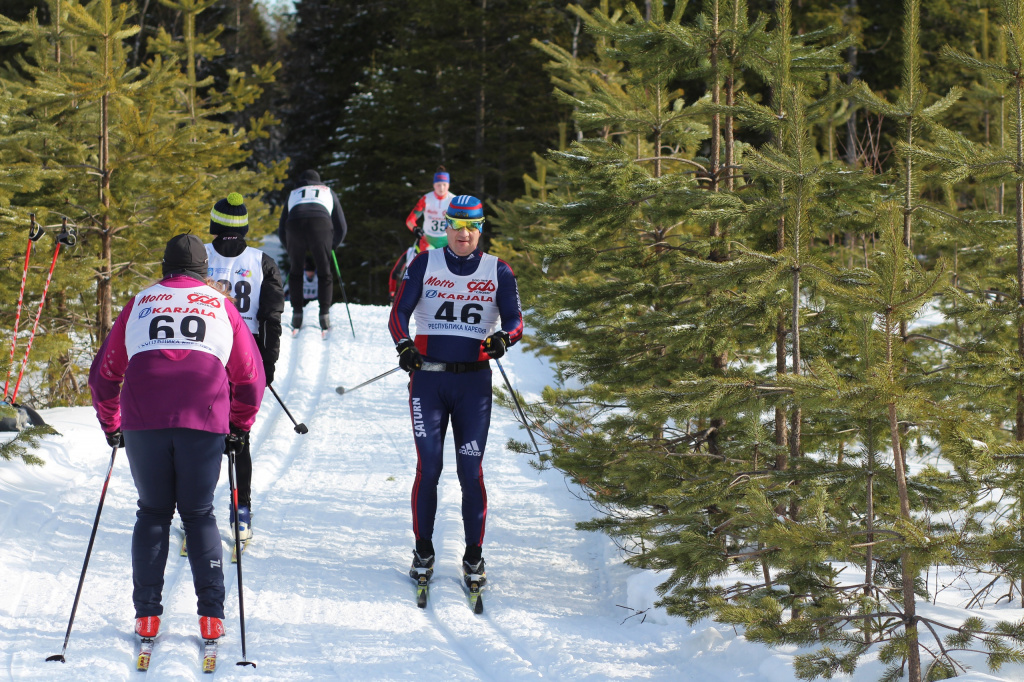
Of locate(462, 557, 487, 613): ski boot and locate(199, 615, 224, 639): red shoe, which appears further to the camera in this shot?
locate(462, 557, 487, 613): ski boot

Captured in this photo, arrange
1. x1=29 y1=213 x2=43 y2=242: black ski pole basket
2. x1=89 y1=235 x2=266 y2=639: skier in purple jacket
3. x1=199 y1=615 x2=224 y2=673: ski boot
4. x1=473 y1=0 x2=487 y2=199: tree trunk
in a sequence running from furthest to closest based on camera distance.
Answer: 1. x1=473 y1=0 x2=487 y2=199: tree trunk
2. x1=29 y1=213 x2=43 y2=242: black ski pole basket
3. x1=199 y1=615 x2=224 y2=673: ski boot
4. x1=89 y1=235 x2=266 y2=639: skier in purple jacket

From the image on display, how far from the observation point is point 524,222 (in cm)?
1105

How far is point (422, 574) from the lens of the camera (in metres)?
5.28

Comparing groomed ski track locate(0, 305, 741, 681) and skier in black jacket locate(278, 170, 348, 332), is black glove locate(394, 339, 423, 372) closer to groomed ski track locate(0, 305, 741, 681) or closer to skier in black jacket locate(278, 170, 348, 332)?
groomed ski track locate(0, 305, 741, 681)

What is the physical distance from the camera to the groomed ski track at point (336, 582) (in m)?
4.34

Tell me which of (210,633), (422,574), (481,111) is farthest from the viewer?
(481,111)

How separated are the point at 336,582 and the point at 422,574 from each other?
1.90 ft

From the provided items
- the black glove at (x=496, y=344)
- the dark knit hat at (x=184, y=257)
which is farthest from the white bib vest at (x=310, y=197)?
the dark knit hat at (x=184, y=257)

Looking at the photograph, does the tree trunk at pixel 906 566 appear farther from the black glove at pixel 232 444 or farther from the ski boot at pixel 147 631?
the ski boot at pixel 147 631

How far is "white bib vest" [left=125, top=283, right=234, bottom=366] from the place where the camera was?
4109 mm

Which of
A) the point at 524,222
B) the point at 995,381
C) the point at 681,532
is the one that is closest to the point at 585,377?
the point at 681,532

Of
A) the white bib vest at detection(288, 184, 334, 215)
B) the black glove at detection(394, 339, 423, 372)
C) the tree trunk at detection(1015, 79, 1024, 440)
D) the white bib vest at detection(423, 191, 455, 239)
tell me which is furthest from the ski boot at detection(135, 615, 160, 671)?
the white bib vest at detection(423, 191, 455, 239)

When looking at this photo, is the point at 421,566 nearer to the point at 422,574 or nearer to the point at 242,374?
the point at 422,574


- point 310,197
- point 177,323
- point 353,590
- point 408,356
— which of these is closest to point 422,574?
Result: point 353,590
